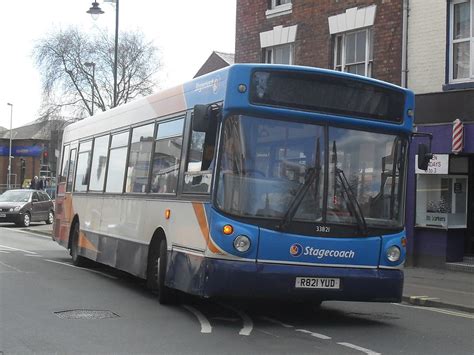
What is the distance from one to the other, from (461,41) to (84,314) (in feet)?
36.1

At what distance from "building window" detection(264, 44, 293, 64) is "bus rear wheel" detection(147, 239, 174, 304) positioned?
11454 mm

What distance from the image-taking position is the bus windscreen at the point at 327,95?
7926 mm

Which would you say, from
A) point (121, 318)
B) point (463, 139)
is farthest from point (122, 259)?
point (463, 139)

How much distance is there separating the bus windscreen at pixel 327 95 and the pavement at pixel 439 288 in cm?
375

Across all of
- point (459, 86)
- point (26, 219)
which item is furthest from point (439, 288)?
point (26, 219)

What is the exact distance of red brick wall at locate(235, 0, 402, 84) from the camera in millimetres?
16688

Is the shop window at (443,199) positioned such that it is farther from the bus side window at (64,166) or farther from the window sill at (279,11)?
the bus side window at (64,166)

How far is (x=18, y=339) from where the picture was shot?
693 cm

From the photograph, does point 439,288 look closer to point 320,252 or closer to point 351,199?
point 351,199

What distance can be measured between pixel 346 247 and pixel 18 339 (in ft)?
12.6

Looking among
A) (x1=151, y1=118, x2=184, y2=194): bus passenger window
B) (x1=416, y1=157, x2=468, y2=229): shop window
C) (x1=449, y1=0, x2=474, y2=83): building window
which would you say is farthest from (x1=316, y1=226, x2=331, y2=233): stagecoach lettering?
(x1=449, y1=0, x2=474, y2=83): building window

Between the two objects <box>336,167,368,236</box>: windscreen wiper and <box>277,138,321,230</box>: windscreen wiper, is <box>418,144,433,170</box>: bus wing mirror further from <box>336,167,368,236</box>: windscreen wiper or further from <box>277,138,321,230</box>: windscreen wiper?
<box>277,138,321,230</box>: windscreen wiper

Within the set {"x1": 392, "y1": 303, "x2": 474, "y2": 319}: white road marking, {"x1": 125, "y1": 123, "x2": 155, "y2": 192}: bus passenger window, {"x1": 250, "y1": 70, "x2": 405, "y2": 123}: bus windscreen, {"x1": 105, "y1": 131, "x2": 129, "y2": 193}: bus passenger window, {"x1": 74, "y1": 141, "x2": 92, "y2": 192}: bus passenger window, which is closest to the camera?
{"x1": 250, "y1": 70, "x2": 405, "y2": 123}: bus windscreen

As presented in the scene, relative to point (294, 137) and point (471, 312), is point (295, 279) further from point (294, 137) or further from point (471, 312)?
point (471, 312)
